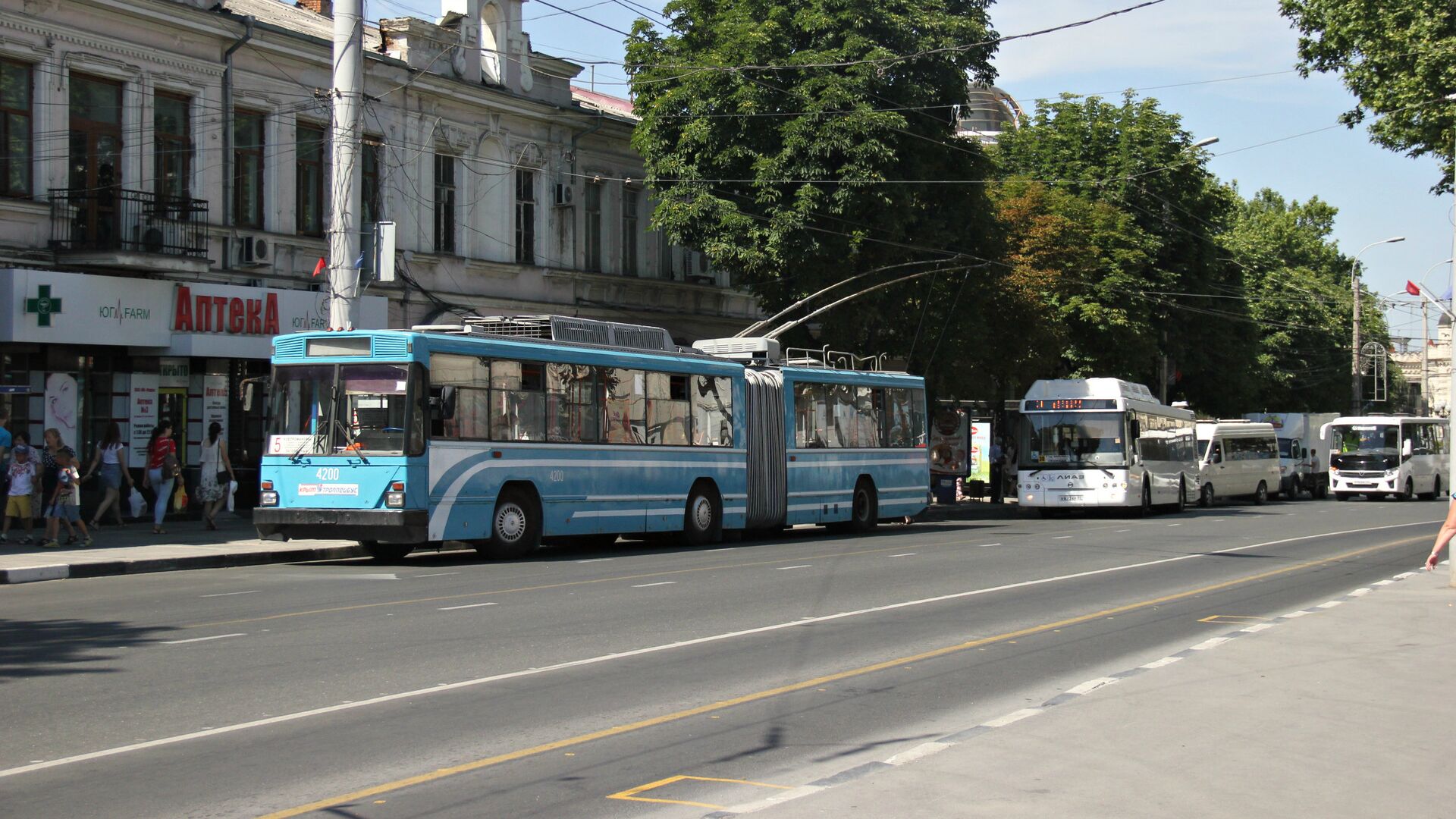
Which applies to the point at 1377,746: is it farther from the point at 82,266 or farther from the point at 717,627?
the point at 82,266

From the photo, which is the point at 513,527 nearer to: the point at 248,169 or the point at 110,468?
the point at 110,468

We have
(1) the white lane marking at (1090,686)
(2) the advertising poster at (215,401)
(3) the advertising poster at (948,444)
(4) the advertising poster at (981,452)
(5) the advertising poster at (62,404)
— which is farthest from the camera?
(4) the advertising poster at (981,452)

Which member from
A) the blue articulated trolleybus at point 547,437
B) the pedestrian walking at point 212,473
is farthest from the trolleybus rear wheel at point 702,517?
the pedestrian walking at point 212,473

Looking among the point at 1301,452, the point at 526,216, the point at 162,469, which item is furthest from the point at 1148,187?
the point at 162,469

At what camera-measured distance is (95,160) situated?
2480cm

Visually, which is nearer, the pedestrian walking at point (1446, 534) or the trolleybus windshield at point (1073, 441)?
the pedestrian walking at point (1446, 534)

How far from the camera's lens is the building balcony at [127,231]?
24000 millimetres

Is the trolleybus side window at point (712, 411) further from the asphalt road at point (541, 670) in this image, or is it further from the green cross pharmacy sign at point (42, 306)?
the green cross pharmacy sign at point (42, 306)

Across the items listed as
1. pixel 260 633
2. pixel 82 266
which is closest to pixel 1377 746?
pixel 260 633

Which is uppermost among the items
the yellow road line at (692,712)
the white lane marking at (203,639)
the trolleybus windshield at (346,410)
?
the trolleybus windshield at (346,410)

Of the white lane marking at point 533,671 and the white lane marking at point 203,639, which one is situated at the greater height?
the white lane marking at point 203,639

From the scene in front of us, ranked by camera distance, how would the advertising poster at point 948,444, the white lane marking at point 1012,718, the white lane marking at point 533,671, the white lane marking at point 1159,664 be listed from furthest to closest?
the advertising poster at point 948,444 < the white lane marking at point 1159,664 < the white lane marking at point 1012,718 < the white lane marking at point 533,671

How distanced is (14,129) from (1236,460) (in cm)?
3791

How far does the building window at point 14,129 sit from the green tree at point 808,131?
45.6 ft
